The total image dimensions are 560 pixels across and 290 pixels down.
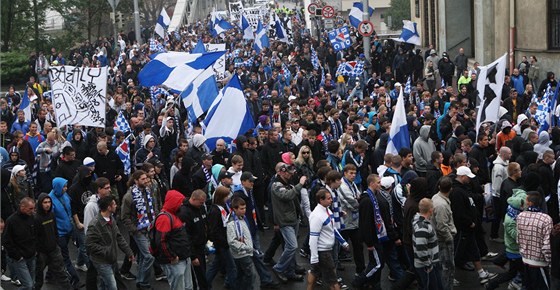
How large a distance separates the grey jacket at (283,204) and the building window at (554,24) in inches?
621

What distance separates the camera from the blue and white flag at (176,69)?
18.4 metres

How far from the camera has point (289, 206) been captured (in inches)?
466

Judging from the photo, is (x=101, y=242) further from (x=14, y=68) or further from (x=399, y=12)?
(x=399, y=12)

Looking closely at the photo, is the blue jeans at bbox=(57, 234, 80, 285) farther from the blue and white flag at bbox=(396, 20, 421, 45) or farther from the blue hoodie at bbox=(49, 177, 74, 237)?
the blue and white flag at bbox=(396, 20, 421, 45)

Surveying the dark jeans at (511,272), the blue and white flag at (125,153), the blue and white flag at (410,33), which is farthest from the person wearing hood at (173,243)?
the blue and white flag at (410,33)

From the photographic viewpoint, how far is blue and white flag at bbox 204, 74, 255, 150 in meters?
15.1

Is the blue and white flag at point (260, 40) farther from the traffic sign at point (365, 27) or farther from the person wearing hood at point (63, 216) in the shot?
the person wearing hood at point (63, 216)

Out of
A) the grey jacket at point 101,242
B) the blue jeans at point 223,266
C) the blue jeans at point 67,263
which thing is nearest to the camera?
the grey jacket at point 101,242

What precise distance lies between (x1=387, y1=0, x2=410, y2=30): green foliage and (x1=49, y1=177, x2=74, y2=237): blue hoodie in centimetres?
5889

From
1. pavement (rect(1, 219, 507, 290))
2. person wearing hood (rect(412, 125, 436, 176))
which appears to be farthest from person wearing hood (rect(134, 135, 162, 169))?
person wearing hood (rect(412, 125, 436, 176))

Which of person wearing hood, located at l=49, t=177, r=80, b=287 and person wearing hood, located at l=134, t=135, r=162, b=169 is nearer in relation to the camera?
person wearing hood, located at l=49, t=177, r=80, b=287

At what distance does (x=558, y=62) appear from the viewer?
24.9 m

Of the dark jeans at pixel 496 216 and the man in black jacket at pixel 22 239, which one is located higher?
the man in black jacket at pixel 22 239

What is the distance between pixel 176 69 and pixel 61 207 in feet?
23.8
